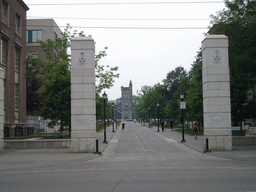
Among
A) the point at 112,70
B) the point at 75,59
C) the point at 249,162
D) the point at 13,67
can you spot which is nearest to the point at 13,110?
the point at 13,67

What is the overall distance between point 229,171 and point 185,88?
4987 centimetres

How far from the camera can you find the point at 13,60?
33.6 metres

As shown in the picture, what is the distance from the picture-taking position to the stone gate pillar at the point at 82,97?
61.5 feet

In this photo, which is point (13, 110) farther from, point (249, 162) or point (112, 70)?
point (249, 162)

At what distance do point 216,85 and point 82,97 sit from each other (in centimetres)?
823

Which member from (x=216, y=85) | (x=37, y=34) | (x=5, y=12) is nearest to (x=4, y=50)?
(x=5, y=12)

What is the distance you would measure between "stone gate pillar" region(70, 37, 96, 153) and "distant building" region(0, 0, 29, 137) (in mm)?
14499

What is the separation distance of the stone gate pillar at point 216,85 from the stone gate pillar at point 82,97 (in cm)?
699

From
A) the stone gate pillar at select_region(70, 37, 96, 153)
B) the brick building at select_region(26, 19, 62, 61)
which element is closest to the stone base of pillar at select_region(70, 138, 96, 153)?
the stone gate pillar at select_region(70, 37, 96, 153)

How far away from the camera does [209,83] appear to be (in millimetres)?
19250

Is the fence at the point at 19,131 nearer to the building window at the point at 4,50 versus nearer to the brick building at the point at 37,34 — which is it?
the building window at the point at 4,50

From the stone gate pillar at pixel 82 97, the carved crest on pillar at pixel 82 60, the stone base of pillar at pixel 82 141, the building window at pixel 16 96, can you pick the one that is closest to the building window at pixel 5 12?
the building window at pixel 16 96

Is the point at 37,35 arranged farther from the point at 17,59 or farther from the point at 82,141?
the point at 82,141

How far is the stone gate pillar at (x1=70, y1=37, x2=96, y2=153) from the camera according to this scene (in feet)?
61.5
